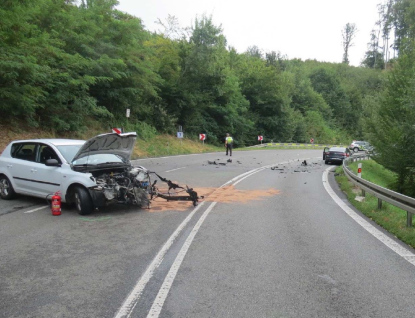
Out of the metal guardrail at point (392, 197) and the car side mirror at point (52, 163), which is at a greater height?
the car side mirror at point (52, 163)

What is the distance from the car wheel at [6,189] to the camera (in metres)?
9.62

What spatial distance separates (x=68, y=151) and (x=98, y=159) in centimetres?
82

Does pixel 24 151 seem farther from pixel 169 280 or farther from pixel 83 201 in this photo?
pixel 169 280

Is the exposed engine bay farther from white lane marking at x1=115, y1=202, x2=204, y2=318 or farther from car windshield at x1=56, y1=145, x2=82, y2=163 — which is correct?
white lane marking at x1=115, y1=202, x2=204, y2=318

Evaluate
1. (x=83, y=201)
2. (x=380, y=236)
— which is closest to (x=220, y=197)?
(x=83, y=201)

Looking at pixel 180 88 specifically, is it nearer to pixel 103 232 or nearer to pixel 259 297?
pixel 103 232

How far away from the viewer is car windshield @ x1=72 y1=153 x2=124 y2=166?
8.47 metres

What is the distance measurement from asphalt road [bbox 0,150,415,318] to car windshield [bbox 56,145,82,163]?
1.33 metres

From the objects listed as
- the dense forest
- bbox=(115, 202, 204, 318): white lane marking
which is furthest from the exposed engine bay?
the dense forest

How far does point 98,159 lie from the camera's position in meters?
8.78

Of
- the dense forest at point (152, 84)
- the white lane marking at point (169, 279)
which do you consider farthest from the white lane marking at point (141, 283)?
the dense forest at point (152, 84)

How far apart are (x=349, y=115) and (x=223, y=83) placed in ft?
167

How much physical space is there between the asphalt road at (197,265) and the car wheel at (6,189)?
0.59m

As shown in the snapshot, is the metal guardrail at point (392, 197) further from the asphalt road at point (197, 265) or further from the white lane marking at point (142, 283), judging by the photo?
the white lane marking at point (142, 283)
